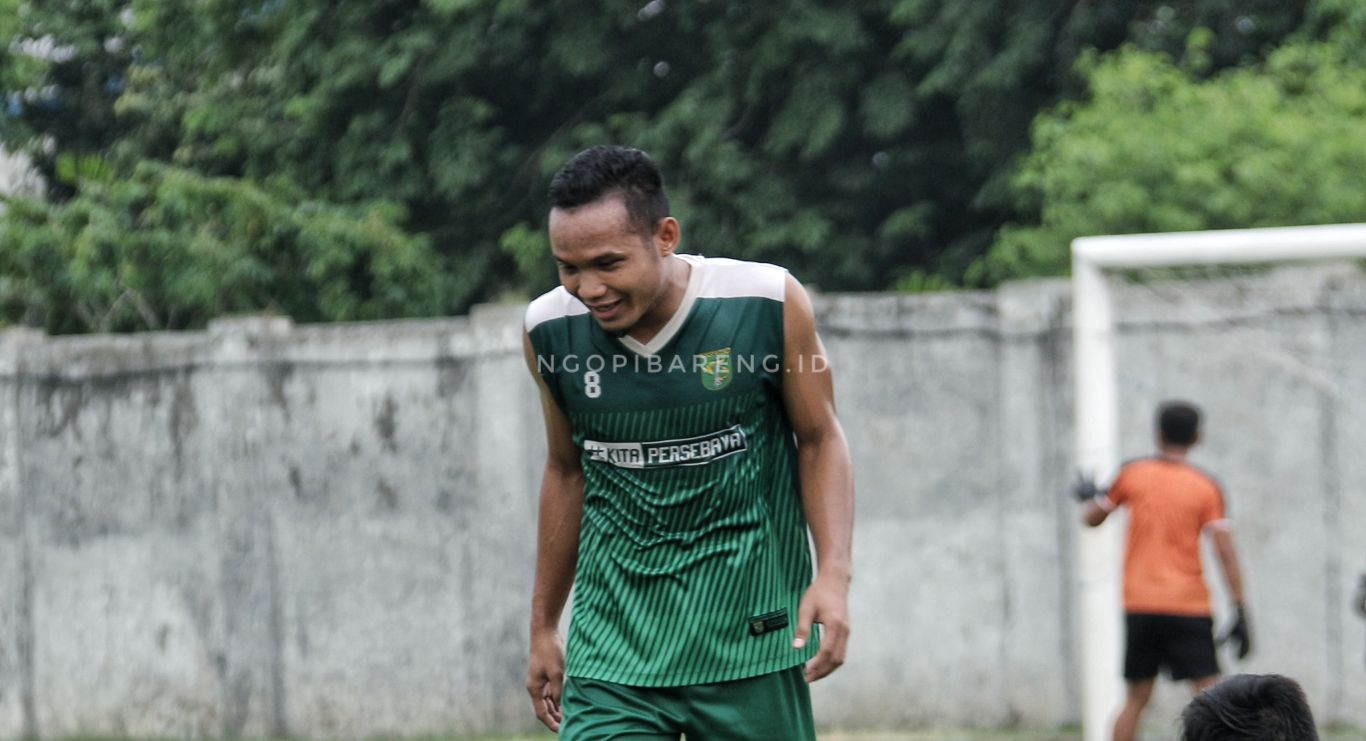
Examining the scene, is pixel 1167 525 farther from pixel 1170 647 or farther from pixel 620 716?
pixel 620 716

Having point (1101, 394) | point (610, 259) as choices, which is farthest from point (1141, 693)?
point (610, 259)

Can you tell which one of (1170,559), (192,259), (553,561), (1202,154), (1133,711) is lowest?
(1133,711)

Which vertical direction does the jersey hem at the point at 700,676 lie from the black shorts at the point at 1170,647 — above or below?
above

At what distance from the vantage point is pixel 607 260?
3668 millimetres

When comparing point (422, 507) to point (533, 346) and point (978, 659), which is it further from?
point (533, 346)

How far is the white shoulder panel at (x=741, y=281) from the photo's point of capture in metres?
3.84

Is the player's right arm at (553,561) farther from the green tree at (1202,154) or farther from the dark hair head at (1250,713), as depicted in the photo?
the green tree at (1202,154)

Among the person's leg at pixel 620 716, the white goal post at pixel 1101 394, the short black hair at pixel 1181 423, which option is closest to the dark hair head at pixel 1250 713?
the person's leg at pixel 620 716

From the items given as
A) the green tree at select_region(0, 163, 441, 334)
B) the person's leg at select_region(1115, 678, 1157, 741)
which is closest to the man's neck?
the person's leg at select_region(1115, 678, 1157, 741)

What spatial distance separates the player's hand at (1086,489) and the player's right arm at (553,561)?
352 centimetres

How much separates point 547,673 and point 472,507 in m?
4.74

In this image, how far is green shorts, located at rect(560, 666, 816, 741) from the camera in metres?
3.79

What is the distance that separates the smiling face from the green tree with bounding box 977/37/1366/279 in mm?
6804

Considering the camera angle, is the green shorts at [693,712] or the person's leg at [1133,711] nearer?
the green shorts at [693,712]
